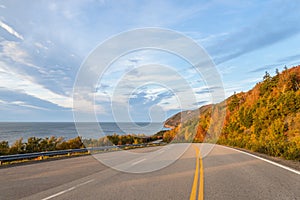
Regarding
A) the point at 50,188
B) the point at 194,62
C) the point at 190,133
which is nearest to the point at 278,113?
the point at 194,62

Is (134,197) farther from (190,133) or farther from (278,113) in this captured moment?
(190,133)

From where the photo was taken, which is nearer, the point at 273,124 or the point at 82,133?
the point at 273,124

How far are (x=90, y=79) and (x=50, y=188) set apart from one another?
8.81 m

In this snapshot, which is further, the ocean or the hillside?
the ocean

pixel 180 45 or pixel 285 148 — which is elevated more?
pixel 180 45

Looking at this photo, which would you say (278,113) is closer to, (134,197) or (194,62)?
(194,62)

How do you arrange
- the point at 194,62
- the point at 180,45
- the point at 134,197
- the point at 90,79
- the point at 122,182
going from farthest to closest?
1. the point at 180,45
2. the point at 194,62
3. the point at 90,79
4. the point at 122,182
5. the point at 134,197

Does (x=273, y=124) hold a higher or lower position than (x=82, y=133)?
lower

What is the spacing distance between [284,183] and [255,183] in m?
0.78

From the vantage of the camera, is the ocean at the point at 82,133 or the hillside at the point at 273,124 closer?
the hillside at the point at 273,124

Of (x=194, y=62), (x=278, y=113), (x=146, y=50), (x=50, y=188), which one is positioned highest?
(x=146, y=50)

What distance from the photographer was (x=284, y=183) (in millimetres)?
6559

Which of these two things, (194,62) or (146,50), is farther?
(146,50)

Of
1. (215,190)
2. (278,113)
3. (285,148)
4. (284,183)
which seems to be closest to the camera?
(215,190)
